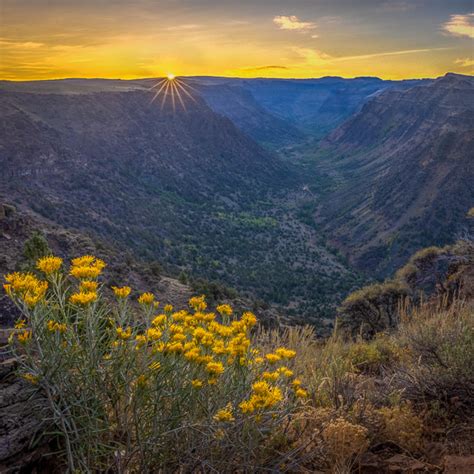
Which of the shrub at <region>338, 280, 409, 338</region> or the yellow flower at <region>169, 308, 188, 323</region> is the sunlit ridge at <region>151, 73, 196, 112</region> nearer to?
the shrub at <region>338, 280, 409, 338</region>

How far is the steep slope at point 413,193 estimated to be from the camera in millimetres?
51750

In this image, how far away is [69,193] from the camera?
154 ft

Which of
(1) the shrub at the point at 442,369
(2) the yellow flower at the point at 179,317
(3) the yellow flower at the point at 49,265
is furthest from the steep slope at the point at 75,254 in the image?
(3) the yellow flower at the point at 49,265

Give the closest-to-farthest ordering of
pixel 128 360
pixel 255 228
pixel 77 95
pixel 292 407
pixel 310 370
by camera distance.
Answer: pixel 128 360
pixel 292 407
pixel 310 370
pixel 255 228
pixel 77 95

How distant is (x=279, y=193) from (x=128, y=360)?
85.3 meters

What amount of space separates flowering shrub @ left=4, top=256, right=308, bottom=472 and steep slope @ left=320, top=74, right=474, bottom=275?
48.3 meters

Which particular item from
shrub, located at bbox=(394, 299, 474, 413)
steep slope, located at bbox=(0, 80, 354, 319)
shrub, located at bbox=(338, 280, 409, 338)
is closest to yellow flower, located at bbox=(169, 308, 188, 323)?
shrub, located at bbox=(394, 299, 474, 413)

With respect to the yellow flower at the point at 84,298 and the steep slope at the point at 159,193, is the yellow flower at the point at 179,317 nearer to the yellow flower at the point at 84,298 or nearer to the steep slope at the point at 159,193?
the yellow flower at the point at 84,298

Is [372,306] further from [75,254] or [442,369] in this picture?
[442,369]

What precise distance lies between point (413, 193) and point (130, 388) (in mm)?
63762

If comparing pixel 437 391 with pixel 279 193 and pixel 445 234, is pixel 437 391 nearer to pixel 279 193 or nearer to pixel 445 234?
pixel 445 234

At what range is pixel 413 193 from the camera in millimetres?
60938

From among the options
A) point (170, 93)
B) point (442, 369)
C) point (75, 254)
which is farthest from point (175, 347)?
point (170, 93)

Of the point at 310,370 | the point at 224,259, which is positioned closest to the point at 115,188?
the point at 224,259
